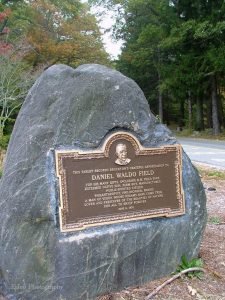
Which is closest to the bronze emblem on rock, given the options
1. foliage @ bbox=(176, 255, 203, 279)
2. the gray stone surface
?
the gray stone surface

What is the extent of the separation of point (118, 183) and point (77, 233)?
1.96 ft

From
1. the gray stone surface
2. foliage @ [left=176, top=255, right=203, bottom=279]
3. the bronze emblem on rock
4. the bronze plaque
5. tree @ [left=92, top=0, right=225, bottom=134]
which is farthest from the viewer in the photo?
tree @ [left=92, top=0, right=225, bottom=134]

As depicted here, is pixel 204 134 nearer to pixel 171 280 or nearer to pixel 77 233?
pixel 171 280

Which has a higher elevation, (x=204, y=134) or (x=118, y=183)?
(x=118, y=183)

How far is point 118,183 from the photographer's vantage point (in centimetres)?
357

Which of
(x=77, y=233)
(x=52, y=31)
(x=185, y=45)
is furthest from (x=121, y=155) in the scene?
(x=185, y=45)

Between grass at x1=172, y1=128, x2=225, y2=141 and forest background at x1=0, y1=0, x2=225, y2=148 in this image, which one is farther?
grass at x1=172, y1=128, x2=225, y2=141

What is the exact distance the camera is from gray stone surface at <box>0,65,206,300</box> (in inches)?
126

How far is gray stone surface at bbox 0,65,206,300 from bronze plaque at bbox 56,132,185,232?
0.08 metres

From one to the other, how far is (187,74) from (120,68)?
12.1 metres

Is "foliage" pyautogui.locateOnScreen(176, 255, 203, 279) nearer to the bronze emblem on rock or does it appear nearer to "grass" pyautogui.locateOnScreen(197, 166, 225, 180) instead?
the bronze emblem on rock

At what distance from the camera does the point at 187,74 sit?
24.7 m

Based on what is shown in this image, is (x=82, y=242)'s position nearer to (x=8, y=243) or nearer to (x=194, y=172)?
(x=8, y=243)

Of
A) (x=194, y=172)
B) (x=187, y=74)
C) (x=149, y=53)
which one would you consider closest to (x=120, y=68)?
(x=149, y=53)
